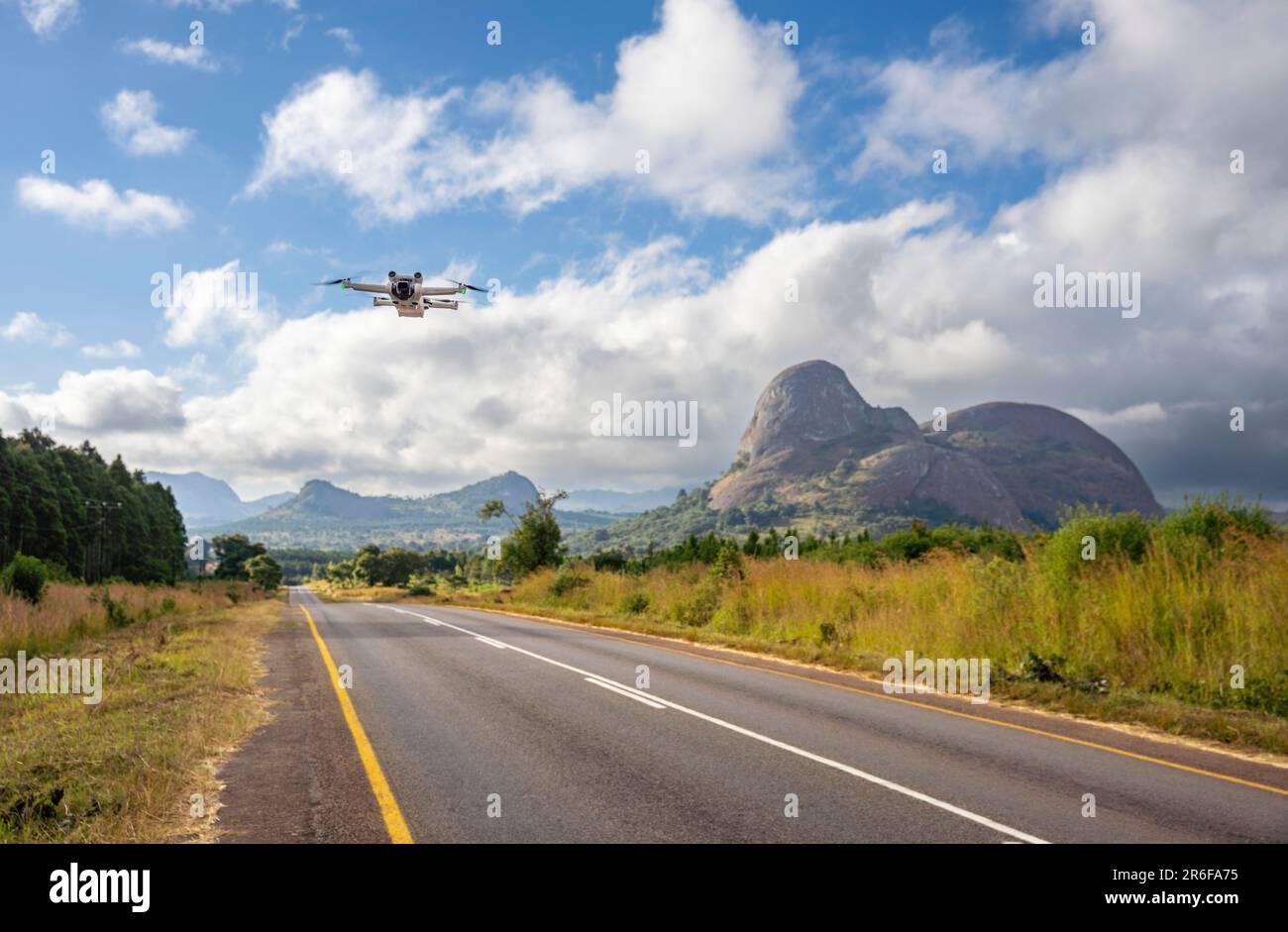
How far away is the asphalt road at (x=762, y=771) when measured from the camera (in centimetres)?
577

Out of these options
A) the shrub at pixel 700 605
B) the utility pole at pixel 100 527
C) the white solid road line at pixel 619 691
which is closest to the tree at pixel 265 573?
the utility pole at pixel 100 527

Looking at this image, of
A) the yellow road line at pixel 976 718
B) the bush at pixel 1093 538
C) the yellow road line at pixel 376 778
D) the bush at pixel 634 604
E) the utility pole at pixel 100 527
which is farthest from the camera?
the utility pole at pixel 100 527

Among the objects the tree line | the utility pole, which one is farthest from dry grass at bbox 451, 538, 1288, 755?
the utility pole

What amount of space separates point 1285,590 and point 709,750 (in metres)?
8.74

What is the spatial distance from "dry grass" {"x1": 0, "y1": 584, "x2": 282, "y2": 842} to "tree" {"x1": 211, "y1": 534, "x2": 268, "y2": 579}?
5131 inches

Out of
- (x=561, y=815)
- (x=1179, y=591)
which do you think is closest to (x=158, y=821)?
(x=561, y=815)

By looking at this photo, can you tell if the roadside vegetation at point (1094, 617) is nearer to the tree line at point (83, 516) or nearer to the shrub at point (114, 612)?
the shrub at point (114, 612)

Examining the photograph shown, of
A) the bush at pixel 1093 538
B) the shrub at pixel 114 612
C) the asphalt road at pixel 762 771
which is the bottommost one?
the shrub at pixel 114 612

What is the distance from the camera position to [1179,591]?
472 inches

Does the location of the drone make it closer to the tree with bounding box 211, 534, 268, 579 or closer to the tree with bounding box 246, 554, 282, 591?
the tree with bounding box 246, 554, 282, 591

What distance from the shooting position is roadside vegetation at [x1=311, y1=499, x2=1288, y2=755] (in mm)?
10461

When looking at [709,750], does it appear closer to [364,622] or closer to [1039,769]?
[1039,769]

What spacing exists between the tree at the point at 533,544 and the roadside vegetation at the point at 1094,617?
29.4 m

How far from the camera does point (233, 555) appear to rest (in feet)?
461
